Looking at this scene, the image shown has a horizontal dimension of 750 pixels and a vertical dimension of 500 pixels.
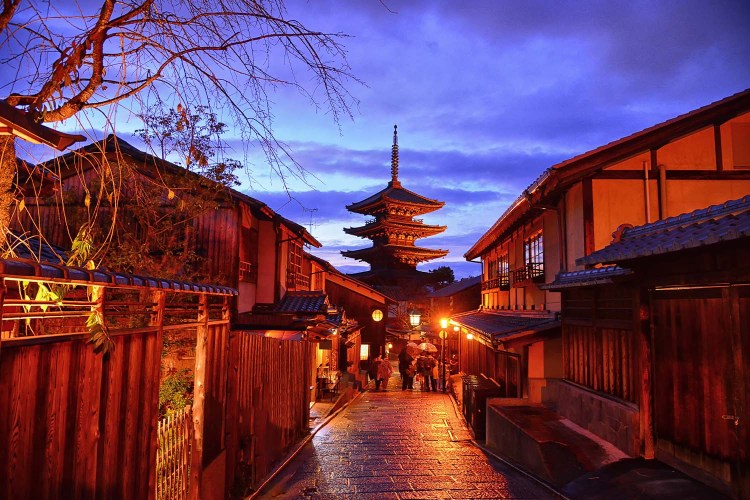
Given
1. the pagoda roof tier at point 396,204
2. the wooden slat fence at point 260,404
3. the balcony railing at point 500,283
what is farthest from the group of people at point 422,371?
the pagoda roof tier at point 396,204

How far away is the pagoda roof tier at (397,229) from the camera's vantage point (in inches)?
1908

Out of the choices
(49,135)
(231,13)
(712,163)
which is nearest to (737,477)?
(231,13)

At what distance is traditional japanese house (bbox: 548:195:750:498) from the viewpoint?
596 centimetres

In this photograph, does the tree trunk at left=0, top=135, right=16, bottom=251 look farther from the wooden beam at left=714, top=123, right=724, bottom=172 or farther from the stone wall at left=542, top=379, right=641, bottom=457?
the wooden beam at left=714, top=123, right=724, bottom=172

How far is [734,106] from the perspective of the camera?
1223cm

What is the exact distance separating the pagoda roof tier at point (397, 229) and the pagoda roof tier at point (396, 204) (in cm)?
106

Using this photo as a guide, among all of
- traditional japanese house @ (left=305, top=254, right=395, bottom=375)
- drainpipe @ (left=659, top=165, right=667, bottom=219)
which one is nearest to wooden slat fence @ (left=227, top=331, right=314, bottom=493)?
drainpipe @ (left=659, top=165, right=667, bottom=219)

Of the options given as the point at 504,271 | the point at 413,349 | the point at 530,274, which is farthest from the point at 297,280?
the point at 530,274

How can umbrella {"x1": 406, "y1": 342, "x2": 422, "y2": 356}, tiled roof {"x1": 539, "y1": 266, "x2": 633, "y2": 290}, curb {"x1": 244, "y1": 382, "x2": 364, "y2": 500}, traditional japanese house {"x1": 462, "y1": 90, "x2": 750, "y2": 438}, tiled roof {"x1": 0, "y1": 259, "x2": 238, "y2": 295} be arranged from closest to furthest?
tiled roof {"x1": 0, "y1": 259, "x2": 238, "y2": 295} < curb {"x1": 244, "y1": 382, "x2": 364, "y2": 500} < tiled roof {"x1": 539, "y1": 266, "x2": 633, "y2": 290} < traditional japanese house {"x1": 462, "y1": 90, "x2": 750, "y2": 438} < umbrella {"x1": 406, "y1": 342, "x2": 422, "y2": 356}

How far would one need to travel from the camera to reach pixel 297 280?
24688mm

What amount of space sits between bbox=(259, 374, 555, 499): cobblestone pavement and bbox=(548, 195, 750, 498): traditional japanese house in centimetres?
221

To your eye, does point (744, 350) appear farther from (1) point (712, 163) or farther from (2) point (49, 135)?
(1) point (712, 163)

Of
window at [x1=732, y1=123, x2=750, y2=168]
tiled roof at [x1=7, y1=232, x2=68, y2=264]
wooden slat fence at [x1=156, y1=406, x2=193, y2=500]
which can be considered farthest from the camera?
window at [x1=732, y1=123, x2=750, y2=168]

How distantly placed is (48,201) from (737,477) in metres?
17.2
